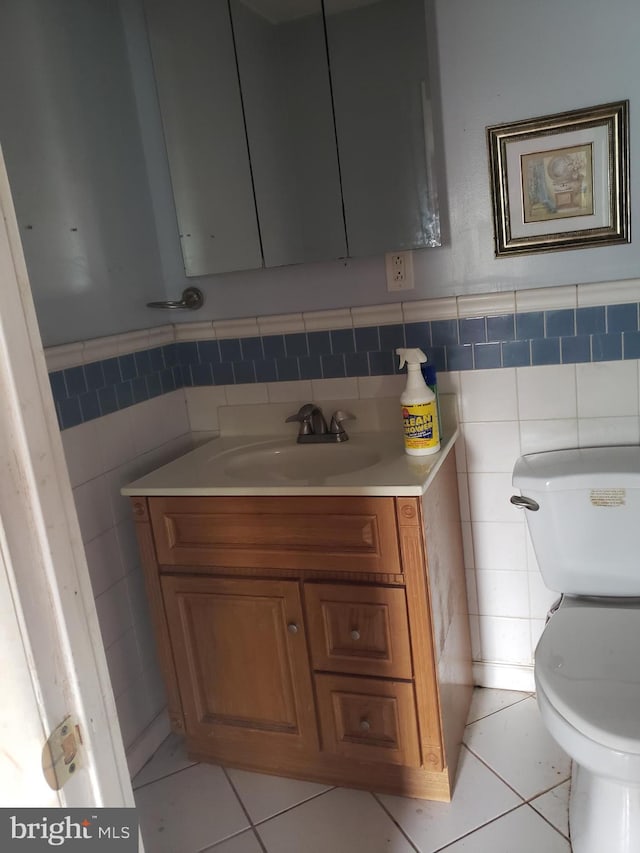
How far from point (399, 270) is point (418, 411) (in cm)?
43

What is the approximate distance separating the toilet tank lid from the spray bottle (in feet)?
0.79

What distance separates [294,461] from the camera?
1777 millimetres

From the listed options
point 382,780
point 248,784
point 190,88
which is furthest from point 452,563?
point 190,88

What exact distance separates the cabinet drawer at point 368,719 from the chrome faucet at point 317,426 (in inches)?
24.1

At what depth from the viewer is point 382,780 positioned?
60.5 inches

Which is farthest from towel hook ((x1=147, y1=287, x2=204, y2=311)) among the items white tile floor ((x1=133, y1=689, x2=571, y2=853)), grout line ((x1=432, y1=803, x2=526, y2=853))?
grout line ((x1=432, y1=803, x2=526, y2=853))

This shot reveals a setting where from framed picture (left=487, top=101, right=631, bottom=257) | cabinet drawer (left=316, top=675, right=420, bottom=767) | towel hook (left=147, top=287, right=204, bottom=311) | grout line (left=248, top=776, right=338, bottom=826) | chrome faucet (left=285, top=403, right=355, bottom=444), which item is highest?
framed picture (left=487, top=101, right=631, bottom=257)

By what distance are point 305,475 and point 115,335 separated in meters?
0.62

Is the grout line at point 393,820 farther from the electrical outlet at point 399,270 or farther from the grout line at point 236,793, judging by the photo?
the electrical outlet at point 399,270

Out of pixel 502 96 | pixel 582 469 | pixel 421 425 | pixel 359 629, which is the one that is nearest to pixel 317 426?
pixel 421 425

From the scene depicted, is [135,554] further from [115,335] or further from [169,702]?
[115,335]

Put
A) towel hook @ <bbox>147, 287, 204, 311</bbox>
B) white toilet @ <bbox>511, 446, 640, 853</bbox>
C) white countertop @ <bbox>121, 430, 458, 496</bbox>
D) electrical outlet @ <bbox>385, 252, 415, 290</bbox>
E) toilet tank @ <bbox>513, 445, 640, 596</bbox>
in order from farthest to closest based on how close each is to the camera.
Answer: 1. towel hook @ <bbox>147, 287, 204, 311</bbox>
2. electrical outlet @ <bbox>385, 252, 415, 290</bbox>
3. toilet tank @ <bbox>513, 445, 640, 596</bbox>
4. white countertop @ <bbox>121, 430, 458, 496</bbox>
5. white toilet @ <bbox>511, 446, 640, 853</bbox>

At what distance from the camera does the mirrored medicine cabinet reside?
62.6 inches

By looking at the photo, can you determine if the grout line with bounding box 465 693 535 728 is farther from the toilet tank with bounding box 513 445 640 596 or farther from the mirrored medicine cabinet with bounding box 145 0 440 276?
the mirrored medicine cabinet with bounding box 145 0 440 276
